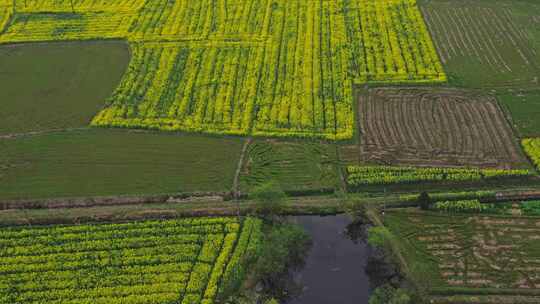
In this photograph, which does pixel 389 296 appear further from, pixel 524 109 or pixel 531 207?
pixel 524 109

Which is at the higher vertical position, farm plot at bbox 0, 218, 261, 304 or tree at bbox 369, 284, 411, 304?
tree at bbox 369, 284, 411, 304

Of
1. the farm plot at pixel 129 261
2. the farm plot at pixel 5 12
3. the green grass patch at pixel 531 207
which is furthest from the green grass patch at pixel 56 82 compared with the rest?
the green grass patch at pixel 531 207

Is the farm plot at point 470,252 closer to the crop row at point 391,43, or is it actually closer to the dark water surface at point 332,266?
the dark water surface at point 332,266

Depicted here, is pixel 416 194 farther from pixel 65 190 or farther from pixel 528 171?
pixel 65 190

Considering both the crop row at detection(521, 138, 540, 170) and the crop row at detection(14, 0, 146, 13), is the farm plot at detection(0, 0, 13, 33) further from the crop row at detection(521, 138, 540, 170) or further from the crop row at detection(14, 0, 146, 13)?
the crop row at detection(521, 138, 540, 170)

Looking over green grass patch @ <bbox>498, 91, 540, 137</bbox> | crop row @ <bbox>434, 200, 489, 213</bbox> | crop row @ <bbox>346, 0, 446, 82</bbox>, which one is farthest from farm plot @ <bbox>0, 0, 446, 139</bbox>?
crop row @ <bbox>434, 200, 489, 213</bbox>

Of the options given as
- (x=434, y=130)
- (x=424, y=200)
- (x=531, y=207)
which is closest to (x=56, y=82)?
(x=434, y=130)

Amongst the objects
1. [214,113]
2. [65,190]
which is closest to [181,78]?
[214,113]
